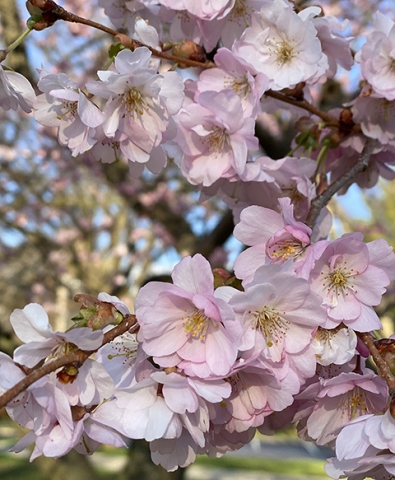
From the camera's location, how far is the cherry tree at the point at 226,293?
0.73 metres

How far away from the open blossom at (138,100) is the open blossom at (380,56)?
44 centimetres

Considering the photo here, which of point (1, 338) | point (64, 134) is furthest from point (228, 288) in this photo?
point (1, 338)

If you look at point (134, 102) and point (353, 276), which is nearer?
point (353, 276)

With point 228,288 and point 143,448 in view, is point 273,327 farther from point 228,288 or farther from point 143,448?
point 143,448

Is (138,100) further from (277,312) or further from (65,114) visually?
(277,312)

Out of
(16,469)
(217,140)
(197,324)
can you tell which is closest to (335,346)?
(197,324)

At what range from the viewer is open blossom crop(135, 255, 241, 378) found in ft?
2.40

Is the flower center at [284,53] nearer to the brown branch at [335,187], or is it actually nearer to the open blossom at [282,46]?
the open blossom at [282,46]

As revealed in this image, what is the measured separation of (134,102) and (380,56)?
1.77 feet

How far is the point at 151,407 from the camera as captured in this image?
2.49 feet

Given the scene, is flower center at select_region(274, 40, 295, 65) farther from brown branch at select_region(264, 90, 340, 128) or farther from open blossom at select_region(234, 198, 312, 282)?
open blossom at select_region(234, 198, 312, 282)

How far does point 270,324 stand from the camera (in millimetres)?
801

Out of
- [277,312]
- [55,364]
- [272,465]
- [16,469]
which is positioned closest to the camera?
[55,364]

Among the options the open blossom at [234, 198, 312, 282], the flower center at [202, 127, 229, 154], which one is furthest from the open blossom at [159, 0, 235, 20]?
the open blossom at [234, 198, 312, 282]
